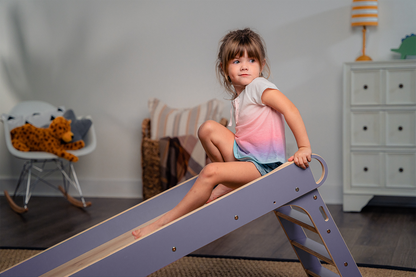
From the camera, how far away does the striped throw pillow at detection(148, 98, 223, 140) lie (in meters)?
2.88

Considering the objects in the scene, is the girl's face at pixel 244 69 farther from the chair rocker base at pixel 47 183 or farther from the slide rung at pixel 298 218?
the chair rocker base at pixel 47 183

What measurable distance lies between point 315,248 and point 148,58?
2.42 meters

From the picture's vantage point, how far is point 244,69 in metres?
1.29

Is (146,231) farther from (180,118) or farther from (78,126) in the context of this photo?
(78,126)

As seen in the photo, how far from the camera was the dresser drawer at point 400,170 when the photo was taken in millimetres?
2455

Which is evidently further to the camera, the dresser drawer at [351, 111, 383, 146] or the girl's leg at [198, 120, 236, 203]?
the dresser drawer at [351, 111, 383, 146]

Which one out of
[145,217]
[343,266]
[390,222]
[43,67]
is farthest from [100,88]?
[343,266]

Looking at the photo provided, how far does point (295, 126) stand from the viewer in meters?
1.14

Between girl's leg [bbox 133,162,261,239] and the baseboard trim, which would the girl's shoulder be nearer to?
girl's leg [bbox 133,162,261,239]

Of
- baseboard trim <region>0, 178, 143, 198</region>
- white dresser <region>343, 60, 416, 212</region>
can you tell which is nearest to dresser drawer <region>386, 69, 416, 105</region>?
white dresser <region>343, 60, 416, 212</region>

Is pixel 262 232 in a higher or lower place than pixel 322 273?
lower

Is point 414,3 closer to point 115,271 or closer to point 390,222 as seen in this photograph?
point 390,222

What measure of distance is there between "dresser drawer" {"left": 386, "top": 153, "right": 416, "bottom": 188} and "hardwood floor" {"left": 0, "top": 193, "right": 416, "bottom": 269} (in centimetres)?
20

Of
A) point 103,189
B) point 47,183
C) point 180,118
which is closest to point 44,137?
point 47,183
